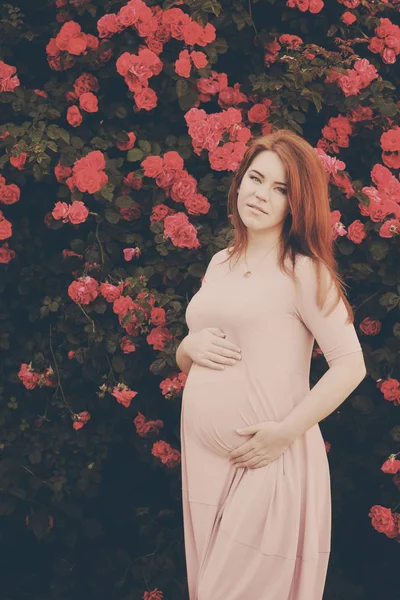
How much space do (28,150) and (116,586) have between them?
67.8 inches

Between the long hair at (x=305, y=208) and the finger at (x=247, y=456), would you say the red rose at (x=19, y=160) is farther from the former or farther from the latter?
the finger at (x=247, y=456)

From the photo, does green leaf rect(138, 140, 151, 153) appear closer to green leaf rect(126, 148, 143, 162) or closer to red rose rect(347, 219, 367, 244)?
green leaf rect(126, 148, 143, 162)

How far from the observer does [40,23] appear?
360 centimetres

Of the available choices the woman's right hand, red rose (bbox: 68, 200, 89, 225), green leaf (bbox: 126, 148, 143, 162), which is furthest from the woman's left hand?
green leaf (bbox: 126, 148, 143, 162)

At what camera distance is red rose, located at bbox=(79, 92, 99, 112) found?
3.22 meters

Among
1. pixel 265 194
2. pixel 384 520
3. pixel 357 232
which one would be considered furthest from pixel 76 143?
pixel 384 520

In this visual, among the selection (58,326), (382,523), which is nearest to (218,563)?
(382,523)

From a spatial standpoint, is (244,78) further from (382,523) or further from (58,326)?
(382,523)

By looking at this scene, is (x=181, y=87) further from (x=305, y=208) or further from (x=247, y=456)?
(x=247, y=456)

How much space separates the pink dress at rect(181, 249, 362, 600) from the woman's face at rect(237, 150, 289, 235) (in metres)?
0.10

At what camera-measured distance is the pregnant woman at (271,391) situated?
214 cm

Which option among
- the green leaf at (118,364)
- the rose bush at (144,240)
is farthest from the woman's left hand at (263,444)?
the green leaf at (118,364)

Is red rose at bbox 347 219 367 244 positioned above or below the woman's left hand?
above

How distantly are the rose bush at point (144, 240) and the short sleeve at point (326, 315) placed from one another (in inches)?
34.6
